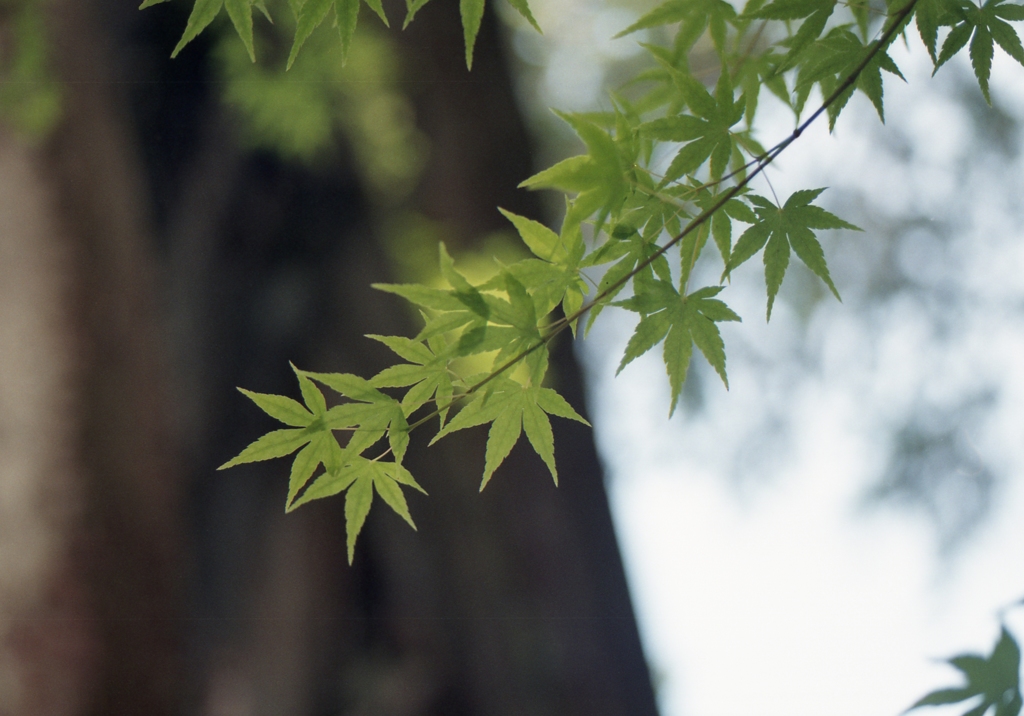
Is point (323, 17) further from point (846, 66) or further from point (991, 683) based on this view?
point (991, 683)

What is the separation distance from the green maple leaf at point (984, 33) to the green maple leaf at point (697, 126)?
0.19m

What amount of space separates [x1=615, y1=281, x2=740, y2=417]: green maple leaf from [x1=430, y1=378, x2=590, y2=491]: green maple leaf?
0.28ft

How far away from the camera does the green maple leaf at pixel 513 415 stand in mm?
604

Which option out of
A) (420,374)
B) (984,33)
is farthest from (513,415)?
(984,33)

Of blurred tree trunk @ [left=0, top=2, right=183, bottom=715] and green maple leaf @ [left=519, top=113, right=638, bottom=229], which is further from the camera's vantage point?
blurred tree trunk @ [left=0, top=2, right=183, bottom=715]

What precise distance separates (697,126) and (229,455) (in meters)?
1.65

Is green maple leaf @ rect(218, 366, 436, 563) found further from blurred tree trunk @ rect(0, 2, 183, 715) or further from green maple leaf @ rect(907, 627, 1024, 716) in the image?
blurred tree trunk @ rect(0, 2, 183, 715)

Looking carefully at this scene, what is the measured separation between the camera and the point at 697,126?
60 centimetres

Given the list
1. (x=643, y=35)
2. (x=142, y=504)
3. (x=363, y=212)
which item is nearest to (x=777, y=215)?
(x=363, y=212)

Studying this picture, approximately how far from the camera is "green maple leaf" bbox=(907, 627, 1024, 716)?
691 mm

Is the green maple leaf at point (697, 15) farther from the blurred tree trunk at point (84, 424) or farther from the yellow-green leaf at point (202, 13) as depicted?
the blurred tree trunk at point (84, 424)

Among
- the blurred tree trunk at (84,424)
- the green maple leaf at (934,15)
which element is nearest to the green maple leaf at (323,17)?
the green maple leaf at (934,15)

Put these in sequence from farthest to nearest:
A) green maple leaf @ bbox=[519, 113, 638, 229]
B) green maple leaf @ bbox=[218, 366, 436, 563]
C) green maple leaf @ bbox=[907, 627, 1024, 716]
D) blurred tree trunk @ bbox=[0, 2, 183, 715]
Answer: blurred tree trunk @ bbox=[0, 2, 183, 715]
green maple leaf @ bbox=[907, 627, 1024, 716]
green maple leaf @ bbox=[218, 366, 436, 563]
green maple leaf @ bbox=[519, 113, 638, 229]

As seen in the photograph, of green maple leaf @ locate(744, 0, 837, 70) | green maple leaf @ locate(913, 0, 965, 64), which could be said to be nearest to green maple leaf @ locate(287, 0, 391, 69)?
green maple leaf @ locate(744, 0, 837, 70)
